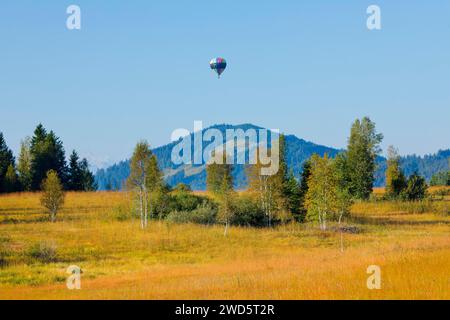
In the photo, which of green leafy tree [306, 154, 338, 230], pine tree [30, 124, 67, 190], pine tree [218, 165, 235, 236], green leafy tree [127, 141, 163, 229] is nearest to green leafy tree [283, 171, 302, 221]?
green leafy tree [306, 154, 338, 230]

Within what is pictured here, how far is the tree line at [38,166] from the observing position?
287 ft

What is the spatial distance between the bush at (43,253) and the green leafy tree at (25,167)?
54461mm

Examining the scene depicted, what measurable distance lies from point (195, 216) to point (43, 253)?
2356 centimetres

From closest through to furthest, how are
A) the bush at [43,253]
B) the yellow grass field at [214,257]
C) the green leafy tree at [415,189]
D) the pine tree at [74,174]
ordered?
the yellow grass field at [214,257]
the bush at [43,253]
the green leafy tree at [415,189]
the pine tree at [74,174]

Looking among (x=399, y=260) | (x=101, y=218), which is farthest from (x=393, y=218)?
(x=399, y=260)

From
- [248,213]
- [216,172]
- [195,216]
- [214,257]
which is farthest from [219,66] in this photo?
[214,257]

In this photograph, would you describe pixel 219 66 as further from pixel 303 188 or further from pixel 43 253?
pixel 43 253

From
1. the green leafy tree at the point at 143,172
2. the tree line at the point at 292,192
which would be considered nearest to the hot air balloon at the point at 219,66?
the tree line at the point at 292,192

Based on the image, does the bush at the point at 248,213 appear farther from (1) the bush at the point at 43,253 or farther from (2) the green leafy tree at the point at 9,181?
(2) the green leafy tree at the point at 9,181

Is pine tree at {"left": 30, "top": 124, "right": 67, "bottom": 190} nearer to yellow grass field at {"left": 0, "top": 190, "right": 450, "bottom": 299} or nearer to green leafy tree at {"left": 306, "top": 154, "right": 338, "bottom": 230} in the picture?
yellow grass field at {"left": 0, "top": 190, "right": 450, "bottom": 299}

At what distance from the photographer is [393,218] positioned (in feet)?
229

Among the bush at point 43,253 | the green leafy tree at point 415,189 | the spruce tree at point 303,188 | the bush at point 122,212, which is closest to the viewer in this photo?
the bush at point 43,253

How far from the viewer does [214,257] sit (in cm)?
3856
